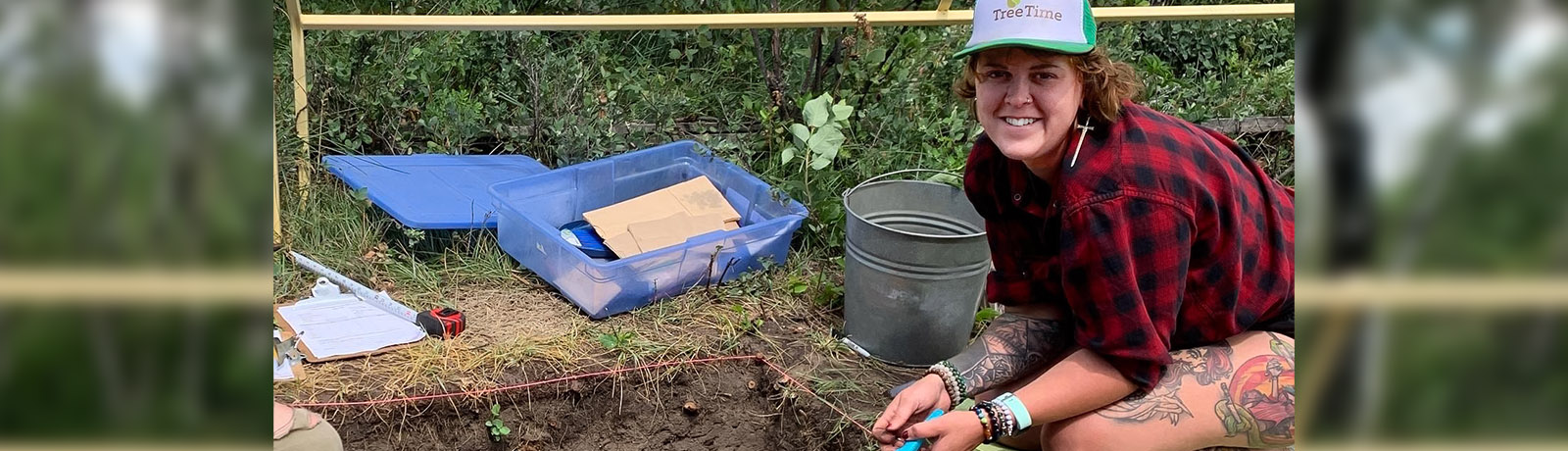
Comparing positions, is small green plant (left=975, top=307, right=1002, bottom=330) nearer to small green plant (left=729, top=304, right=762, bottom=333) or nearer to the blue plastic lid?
small green plant (left=729, top=304, right=762, bottom=333)

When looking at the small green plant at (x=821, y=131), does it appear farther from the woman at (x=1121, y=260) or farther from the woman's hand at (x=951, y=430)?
the woman's hand at (x=951, y=430)

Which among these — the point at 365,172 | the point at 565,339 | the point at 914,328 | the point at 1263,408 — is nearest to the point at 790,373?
the point at 914,328

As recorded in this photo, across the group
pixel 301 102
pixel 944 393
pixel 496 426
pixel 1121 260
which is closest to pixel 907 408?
pixel 944 393

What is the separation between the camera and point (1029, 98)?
2.24m

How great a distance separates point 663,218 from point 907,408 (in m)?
1.99

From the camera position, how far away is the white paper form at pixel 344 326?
3660 mm

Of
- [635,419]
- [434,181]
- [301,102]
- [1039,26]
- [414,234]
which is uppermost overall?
[1039,26]

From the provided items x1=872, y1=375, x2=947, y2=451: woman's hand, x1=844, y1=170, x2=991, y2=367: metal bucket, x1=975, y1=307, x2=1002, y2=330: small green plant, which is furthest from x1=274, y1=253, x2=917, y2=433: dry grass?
x1=872, y1=375, x2=947, y2=451: woman's hand

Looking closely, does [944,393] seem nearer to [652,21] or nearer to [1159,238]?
[1159,238]
